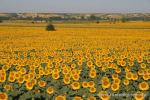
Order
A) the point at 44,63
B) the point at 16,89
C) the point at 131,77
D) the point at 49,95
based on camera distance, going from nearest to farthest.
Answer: the point at 49,95, the point at 16,89, the point at 131,77, the point at 44,63

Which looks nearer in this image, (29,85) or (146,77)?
(29,85)

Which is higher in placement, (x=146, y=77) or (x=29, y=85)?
(x=29, y=85)

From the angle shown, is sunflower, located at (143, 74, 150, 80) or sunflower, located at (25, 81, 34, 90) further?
sunflower, located at (143, 74, 150, 80)

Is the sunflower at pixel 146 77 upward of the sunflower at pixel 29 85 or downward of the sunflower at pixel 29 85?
downward

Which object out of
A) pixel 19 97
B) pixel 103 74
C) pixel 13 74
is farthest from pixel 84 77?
pixel 19 97

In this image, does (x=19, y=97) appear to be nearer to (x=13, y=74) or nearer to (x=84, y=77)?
(x=13, y=74)

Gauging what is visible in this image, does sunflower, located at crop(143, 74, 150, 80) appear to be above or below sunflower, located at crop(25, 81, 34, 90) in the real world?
below

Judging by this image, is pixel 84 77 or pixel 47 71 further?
pixel 84 77

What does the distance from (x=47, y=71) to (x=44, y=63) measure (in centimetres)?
287

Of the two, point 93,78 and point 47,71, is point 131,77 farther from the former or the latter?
point 47,71

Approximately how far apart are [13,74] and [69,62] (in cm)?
387

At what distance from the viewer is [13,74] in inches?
301

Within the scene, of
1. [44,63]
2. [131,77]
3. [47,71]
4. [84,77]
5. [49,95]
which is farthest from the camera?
[44,63]

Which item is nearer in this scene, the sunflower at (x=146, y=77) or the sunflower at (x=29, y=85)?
the sunflower at (x=29, y=85)
